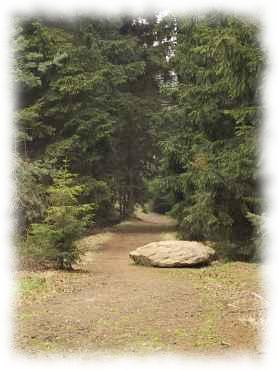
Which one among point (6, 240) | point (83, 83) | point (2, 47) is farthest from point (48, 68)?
point (6, 240)

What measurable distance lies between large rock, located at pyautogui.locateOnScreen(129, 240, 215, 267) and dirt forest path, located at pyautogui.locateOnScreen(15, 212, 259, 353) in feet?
2.03

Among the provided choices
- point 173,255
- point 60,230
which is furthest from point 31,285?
point 173,255

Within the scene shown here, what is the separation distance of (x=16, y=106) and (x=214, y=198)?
944 centimetres

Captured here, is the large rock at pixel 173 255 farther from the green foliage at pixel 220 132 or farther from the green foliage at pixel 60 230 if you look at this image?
the green foliage at pixel 60 230

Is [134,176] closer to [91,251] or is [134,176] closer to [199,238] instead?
[199,238]

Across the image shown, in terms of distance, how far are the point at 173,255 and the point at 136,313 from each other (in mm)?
6206

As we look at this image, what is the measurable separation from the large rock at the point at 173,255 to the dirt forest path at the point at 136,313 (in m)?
0.62

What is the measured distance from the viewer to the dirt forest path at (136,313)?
6641 mm

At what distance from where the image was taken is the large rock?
563 inches

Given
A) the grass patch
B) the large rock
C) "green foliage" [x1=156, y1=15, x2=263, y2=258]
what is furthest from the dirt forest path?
"green foliage" [x1=156, y1=15, x2=263, y2=258]

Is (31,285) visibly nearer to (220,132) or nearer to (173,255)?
(173,255)

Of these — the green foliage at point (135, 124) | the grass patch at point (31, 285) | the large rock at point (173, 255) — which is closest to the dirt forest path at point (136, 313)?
the grass patch at point (31, 285)

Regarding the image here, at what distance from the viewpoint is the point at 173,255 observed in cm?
1453

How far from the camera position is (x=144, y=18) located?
31984 millimetres
